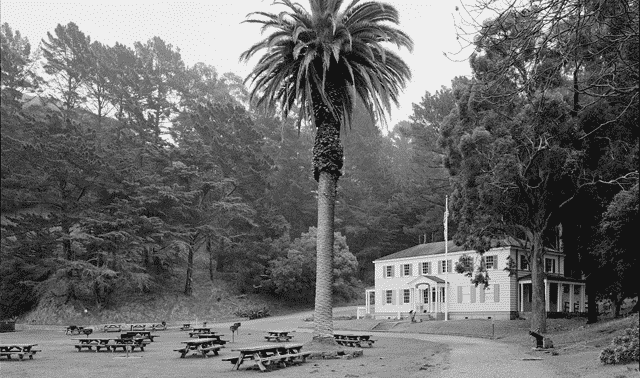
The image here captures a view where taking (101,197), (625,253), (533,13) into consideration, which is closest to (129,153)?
(101,197)

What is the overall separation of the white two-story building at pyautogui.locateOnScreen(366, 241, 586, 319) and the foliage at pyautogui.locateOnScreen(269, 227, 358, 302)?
5.72 meters

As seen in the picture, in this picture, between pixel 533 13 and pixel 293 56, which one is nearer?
pixel 533 13

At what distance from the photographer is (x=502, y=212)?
35031 mm

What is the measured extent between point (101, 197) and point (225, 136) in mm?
20375

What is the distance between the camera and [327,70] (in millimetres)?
25438

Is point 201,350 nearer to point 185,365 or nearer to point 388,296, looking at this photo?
point 185,365

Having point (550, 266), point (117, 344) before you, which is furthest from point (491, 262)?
point (117, 344)

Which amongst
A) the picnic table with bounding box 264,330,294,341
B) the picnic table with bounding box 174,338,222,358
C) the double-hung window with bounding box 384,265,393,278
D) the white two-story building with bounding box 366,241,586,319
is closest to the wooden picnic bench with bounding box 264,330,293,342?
the picnic table with bounding box 264,330,294,341

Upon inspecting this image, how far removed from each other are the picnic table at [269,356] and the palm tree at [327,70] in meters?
2.92

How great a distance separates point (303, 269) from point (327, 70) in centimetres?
4357

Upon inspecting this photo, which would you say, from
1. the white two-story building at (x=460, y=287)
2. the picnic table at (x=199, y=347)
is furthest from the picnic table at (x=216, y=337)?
the white two-story building at (x=460, y=287)

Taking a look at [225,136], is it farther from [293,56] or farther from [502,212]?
[293,56]

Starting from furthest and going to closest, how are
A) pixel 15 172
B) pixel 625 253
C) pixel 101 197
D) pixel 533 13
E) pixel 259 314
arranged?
pixel 259 314 → pixel 101 197 → pixel 625 253 → pixel 533 13 → pixel 15 172

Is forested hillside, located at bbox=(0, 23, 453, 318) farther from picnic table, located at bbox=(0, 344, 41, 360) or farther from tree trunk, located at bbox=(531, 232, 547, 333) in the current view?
tree trunk, located at bbox=(531, 232, 547, 333)
